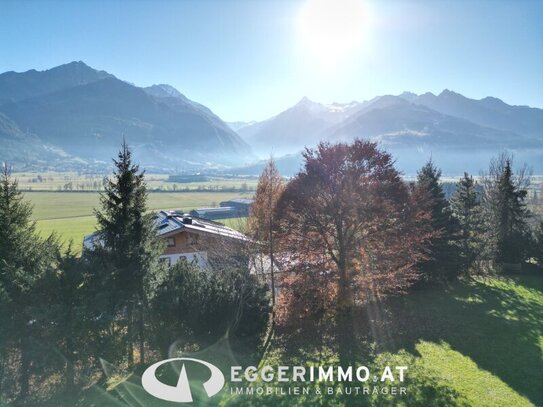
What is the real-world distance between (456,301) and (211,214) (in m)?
71.3

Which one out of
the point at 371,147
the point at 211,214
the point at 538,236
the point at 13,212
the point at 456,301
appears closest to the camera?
the point at 13,212

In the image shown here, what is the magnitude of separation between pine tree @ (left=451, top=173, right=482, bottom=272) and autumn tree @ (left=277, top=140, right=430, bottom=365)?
467 inches

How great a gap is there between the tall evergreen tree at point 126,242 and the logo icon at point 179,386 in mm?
1827

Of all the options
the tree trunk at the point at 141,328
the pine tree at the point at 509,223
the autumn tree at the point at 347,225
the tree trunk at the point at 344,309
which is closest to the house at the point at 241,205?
the pine tree at the point at 509,223

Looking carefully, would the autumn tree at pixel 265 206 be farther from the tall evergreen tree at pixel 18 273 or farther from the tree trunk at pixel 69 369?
the tall evergreen tree at pixel 18 273

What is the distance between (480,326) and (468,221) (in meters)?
13.7

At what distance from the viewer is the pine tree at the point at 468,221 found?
1108 inches

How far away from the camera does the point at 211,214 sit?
8888 centimetres

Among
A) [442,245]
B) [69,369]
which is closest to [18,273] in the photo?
[69,369]

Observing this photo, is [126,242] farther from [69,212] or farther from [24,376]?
[69,212]

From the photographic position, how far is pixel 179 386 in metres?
12.9

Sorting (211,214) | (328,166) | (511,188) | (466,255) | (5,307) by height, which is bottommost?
(211,214)

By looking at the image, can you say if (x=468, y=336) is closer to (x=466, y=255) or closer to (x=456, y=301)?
(x=456, y=301)

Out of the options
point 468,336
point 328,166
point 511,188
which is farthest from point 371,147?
point 511,188
